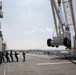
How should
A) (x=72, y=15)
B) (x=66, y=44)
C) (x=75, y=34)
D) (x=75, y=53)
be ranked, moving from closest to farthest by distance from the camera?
1. (x=66, y=44)
2. (x=75, y=53)
3. (x=75, y=34)
4. (x=72, y=15)

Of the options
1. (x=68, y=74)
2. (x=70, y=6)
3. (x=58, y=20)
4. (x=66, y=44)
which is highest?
(x=70, y=6)

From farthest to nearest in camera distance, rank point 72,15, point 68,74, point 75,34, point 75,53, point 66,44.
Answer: point 72,15 < point 75,34 < point 75,53 < point 66,44 < point 68,74

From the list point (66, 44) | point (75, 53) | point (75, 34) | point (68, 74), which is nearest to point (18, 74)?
point (68, 74)

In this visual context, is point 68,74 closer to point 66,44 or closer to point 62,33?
point 66,44

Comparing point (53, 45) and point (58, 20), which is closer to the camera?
point (53, 45)

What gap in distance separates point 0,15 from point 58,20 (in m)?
16.5

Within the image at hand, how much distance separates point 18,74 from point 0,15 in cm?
4836

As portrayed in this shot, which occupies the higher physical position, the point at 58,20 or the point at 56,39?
the point at 58,20

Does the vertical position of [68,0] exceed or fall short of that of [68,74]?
it exceeds it

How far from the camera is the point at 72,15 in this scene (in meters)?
68.8

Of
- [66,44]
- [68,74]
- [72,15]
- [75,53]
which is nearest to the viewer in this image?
[68,74]

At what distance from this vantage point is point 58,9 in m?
60.7

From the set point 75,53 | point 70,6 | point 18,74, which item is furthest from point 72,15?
point 18,74

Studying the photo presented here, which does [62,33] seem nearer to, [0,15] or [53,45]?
[53,45]
